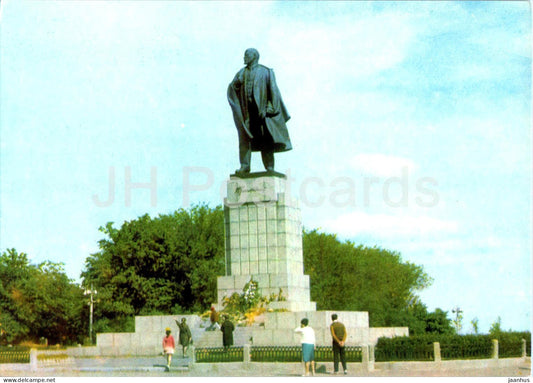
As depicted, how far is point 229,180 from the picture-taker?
85.9 feet

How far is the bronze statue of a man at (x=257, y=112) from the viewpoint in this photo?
84.0ft

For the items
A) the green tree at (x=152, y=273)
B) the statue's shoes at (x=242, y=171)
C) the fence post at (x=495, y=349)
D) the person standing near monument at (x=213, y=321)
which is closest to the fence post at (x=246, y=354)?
the person standing near monument at (x=213, y=321)

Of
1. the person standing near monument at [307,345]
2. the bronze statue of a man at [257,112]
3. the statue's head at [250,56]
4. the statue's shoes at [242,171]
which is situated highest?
the statue's head at [250,56]

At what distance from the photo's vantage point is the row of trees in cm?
4659

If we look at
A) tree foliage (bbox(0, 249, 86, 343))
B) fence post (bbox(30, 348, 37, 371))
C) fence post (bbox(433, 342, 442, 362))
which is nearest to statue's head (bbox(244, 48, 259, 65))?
fence post (bbox(433, 342, 442, 362))

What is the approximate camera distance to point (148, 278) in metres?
47.1

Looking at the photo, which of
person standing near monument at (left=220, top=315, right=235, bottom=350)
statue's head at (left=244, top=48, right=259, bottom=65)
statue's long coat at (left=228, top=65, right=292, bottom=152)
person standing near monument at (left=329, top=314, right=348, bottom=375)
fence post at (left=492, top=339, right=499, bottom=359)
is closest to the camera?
person standing near monument at (left=329, top=314, right=348, bottom=375)

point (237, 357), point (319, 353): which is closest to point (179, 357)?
point (237, 357)

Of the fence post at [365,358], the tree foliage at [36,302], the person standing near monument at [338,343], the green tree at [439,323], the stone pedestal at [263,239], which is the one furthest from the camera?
the tree foliage at [36,302]

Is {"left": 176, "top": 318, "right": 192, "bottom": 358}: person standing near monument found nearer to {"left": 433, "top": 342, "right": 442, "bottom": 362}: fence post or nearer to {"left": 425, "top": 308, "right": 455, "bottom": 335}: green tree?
{"left": 433, "top": 342, "right": 442, "bottom": 362}: fence post

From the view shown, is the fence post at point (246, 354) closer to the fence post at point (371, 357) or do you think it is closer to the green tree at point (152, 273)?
the fence post at point (371, 357)

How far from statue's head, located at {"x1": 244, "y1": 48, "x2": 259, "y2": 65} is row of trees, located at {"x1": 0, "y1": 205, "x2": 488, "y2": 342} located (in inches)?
717

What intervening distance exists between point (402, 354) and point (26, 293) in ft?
116

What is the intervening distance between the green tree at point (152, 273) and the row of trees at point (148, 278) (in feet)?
0.18
